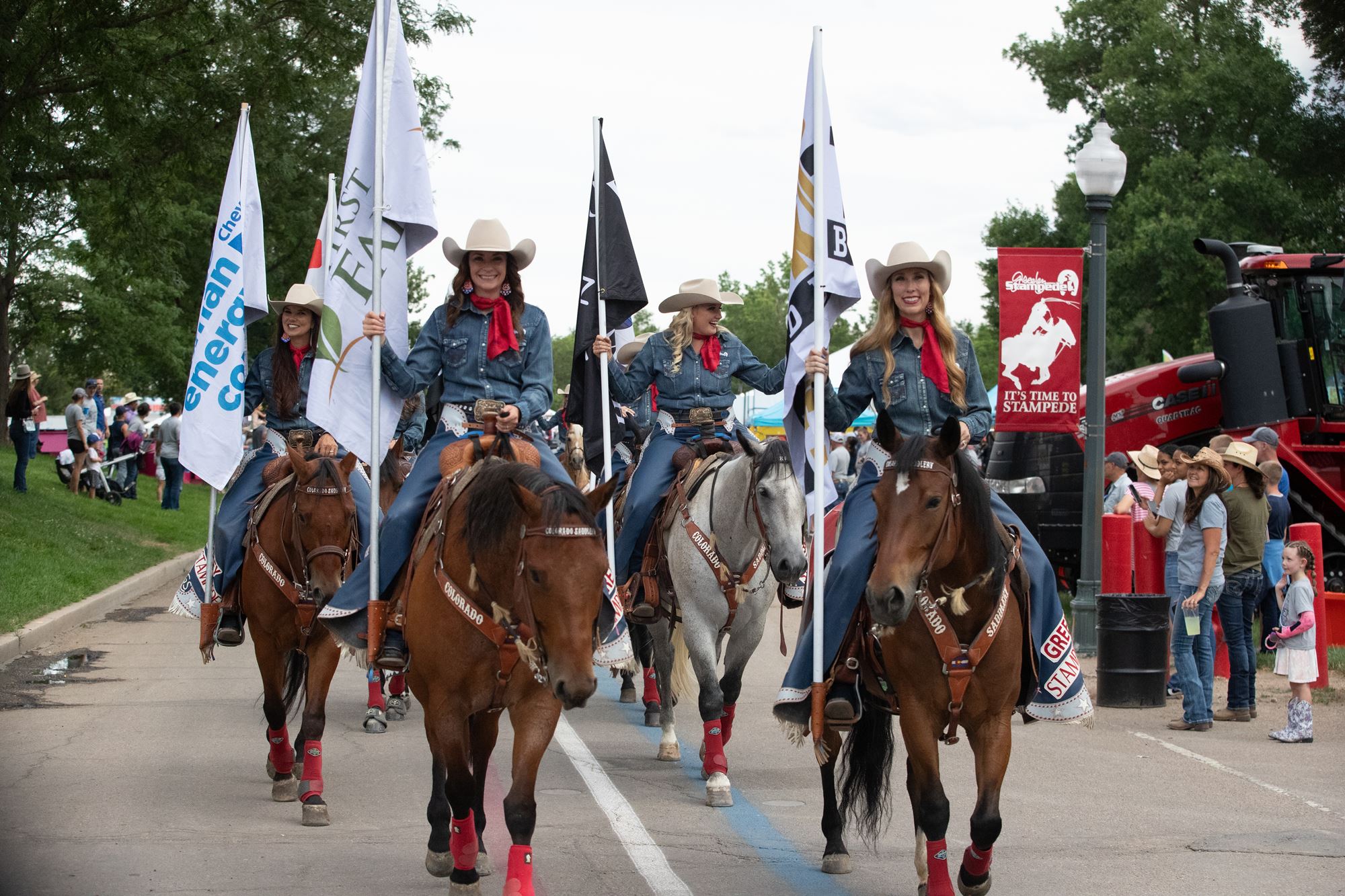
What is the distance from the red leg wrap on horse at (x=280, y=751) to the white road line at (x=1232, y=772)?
19.2 feet

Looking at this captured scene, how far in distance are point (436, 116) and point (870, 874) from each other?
34571 millimetres

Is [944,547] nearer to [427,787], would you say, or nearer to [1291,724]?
[427,787]

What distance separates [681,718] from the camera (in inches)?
468

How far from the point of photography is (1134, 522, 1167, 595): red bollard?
1481 cm

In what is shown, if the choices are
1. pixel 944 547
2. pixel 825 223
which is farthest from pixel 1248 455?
pixel 944 547

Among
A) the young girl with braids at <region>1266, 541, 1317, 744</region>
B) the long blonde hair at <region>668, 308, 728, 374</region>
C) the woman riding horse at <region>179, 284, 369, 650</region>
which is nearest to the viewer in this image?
the woman riding horse at <region>179, 284, 369, 650</region>

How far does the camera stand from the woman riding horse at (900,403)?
21.8 feet

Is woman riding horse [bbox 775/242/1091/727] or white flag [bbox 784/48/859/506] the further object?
white flag [bbox 784/48/859/506]

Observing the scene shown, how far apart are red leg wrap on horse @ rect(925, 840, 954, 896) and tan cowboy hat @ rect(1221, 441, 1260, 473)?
732cm

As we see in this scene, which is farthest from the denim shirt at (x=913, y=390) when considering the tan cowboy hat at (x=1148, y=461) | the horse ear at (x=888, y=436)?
the tan cowboy hat at (x=1148, y=461)

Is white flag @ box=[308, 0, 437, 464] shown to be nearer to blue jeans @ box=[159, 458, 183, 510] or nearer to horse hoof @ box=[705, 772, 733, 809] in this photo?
horse hoof @ box=[705, 772, 733, 809]

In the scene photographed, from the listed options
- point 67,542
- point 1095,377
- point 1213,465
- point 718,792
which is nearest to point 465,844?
point 718,792

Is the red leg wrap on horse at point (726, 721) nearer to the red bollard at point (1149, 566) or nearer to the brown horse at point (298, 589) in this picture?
the brown horse at point (298, 589)

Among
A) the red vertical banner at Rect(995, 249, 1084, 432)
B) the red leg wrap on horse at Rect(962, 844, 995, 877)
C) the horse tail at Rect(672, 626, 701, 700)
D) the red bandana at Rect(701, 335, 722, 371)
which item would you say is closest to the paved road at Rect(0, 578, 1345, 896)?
the horse tail at Rect(672, 626, 701, 700)
